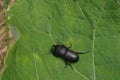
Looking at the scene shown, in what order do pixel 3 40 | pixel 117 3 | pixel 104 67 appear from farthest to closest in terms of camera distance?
pixel 3 40, pixel 104 67, pixel 117 3

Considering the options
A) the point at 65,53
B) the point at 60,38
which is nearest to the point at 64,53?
the point at 65,53

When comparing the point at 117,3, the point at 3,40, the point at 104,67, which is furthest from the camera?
the point at 3,40

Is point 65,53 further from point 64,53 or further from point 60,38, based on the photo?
point 60,38

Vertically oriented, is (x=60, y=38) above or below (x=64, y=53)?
above

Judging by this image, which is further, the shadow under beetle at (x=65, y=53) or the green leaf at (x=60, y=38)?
the shadow under beetle at (x=65, y=53)

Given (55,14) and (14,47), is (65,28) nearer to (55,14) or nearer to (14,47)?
(55,14)

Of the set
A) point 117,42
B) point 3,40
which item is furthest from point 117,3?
point 3,40
